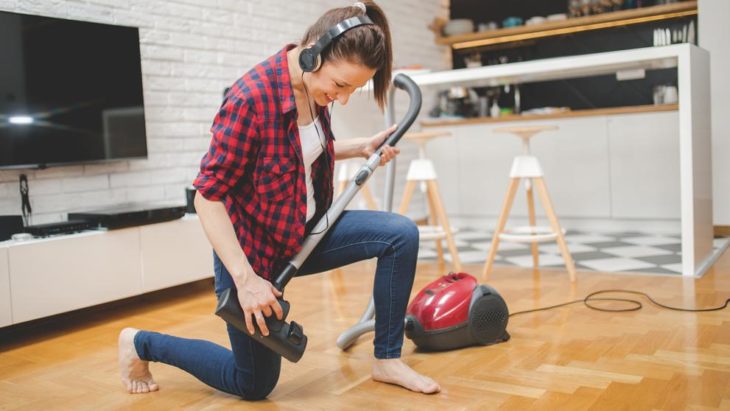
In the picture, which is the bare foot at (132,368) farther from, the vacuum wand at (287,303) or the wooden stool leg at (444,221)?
the wooden stool leg at (444,221)

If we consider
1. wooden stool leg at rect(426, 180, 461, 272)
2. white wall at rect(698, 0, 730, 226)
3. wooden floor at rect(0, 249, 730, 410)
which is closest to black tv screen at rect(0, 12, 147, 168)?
wooden floor at rect(0, 249, 730, 410)

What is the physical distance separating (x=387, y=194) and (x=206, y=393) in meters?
0.84

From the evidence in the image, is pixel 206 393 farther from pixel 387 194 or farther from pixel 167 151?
pixel 167 151

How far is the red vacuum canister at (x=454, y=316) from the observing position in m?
2.19

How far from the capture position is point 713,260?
358 cm

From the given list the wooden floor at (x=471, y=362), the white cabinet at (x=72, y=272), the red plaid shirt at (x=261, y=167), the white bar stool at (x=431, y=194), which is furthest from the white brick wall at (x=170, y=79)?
the red plaid shirt at (x=261, y=167)

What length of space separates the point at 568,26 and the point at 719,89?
4.39ft

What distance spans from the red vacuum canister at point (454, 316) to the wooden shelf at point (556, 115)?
285cm

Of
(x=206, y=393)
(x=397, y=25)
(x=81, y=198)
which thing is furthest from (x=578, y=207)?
(x=206, y=393)

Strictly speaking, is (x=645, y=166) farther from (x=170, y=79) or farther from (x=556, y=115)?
(x=170, y=79)

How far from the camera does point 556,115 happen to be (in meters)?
4.93

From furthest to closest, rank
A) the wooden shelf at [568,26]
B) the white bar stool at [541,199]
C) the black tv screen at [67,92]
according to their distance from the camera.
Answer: the wooden shelf at [568,26], the white bar stool at [541,199], the black tv screen at [67,92]

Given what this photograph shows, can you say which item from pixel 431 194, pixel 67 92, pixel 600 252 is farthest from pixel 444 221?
pixel 67 92

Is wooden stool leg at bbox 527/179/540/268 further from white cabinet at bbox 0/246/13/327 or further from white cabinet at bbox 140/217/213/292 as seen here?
white cabinet at bbox 0/246/13/327
